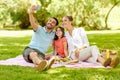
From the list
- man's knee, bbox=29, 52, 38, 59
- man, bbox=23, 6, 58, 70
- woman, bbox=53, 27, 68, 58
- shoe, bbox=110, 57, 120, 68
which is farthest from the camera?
woman, bbox=53, 27, 68, 58

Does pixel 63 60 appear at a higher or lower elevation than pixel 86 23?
higher

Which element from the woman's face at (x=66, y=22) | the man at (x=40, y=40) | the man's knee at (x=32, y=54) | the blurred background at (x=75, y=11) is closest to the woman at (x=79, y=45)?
the woman's face at (x=66, y=22)

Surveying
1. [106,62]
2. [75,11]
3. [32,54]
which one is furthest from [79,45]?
[75,11]

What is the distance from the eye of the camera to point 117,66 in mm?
6562

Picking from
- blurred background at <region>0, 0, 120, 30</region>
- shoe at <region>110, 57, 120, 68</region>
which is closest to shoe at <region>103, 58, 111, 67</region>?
shoe at <region>110, 57, 120, 68</region>

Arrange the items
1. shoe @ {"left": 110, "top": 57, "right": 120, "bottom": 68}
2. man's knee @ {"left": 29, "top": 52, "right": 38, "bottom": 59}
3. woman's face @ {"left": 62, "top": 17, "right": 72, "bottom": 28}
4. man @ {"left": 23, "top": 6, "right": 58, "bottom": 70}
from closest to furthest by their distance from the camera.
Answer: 1. shoe @ {"left": 110, "top": 57, "right": 120, "bottom": 68}
2. man's knee @ {"left": 29, "top": 52, "right": 38, "bottom": 59}
3. man @ {"left": 23, "top": 6, "right": 58, "bottom": 70}
4. woman's face @ {"left": 62, "top": 17, "right": 72, "bottom": 28}

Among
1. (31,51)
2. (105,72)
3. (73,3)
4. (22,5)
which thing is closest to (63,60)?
(31,51)

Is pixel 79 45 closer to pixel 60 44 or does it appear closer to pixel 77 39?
pixel 77 39

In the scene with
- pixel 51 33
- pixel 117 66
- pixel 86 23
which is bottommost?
pixel 86 23

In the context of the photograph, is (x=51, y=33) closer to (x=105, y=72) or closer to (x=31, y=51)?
(x=31, y=51)

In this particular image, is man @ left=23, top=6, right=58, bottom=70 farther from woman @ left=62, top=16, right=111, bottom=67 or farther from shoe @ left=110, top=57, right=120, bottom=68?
shoe @ left=110, top=57, right=120, bottom=68

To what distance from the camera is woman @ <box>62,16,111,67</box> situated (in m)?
6.75

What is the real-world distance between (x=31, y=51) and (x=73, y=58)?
2.77 ft

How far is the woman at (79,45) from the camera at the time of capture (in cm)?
675
